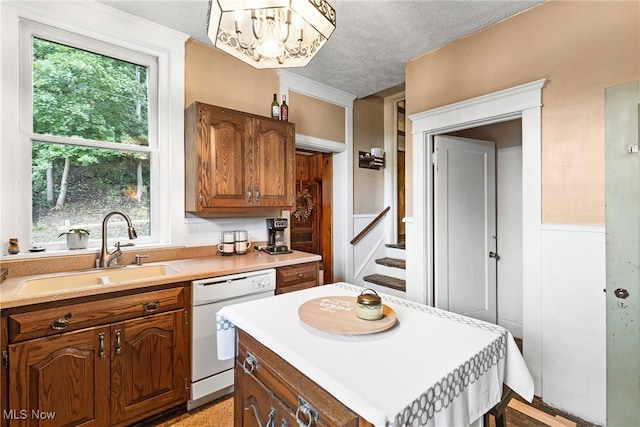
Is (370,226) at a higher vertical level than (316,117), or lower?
lower

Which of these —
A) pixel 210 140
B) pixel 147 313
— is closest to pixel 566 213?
pixel 210 140

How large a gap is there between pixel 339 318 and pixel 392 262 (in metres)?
2.78

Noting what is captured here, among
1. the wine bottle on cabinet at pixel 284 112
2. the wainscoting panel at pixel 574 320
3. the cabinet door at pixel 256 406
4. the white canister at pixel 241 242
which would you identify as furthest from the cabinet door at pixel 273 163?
the wainscoting panel at pixel 574 320

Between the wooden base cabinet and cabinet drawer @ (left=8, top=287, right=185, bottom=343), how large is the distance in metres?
0.77

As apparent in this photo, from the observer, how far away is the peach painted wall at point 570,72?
1.79m

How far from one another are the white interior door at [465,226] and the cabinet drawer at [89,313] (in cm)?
221

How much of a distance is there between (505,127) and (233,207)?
2855mm

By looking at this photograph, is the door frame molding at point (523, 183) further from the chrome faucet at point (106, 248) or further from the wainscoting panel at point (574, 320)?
the chrome faucet at point (106, 248)

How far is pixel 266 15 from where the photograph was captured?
1240mm

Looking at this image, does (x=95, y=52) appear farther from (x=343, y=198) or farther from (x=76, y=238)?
(x=343, y=198)

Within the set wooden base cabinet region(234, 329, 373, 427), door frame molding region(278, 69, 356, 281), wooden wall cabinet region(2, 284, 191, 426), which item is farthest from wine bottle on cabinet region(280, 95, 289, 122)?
wooden base cabinet region(234, 329, 373, 427)

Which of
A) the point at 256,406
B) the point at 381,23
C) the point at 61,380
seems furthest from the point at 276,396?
the point at 381,23

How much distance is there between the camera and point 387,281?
3.54m

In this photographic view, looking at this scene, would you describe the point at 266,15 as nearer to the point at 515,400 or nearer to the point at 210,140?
the point at 210,140
